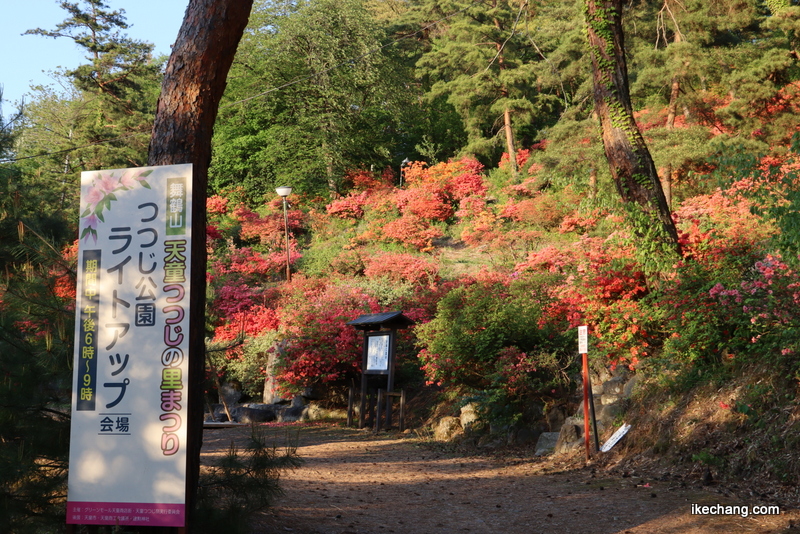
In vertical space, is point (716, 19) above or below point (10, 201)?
above

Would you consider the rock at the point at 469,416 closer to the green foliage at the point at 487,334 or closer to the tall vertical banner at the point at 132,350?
the green foliage at the point at 487,334

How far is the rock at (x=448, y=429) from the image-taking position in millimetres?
10711

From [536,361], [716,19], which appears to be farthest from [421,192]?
[536,361]

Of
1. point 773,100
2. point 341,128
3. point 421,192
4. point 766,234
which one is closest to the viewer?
point 766,234

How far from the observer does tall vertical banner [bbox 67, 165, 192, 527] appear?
3869 mm

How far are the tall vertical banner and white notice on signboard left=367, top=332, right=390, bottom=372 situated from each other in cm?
833

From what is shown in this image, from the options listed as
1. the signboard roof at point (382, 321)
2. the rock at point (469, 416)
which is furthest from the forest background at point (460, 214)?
the signboard roof at point (382, 321)

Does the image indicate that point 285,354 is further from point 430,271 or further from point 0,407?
point 0,407

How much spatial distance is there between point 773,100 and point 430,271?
9.76m

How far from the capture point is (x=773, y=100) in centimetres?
1688

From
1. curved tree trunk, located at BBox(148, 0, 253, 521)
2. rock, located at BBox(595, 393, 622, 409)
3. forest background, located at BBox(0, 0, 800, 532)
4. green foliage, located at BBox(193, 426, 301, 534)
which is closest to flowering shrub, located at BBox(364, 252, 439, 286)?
forest background, located at BBox(0, 0, 800, 532)

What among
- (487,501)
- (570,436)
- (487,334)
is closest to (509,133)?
(487,334)

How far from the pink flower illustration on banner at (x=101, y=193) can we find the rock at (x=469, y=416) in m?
7.23

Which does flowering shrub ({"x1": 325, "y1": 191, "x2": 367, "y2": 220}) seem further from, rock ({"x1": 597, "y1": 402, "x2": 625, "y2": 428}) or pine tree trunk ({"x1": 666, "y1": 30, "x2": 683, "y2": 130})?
rock ({"x1": 597, "y1": 402, "x2": 625, "y2": 428})
